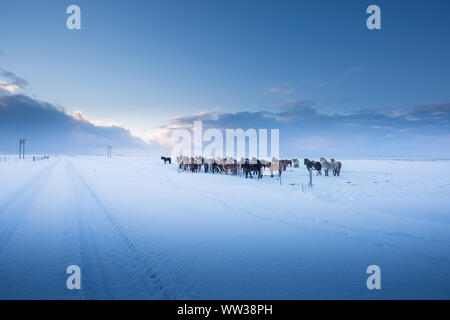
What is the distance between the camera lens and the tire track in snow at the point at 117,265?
10.9 ft

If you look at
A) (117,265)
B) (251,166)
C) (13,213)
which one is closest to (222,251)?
(117,265)

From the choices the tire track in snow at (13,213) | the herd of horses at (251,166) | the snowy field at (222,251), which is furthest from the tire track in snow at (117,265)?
the herd of horses at (251,166)

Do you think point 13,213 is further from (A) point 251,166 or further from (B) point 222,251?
(A) point 251,166

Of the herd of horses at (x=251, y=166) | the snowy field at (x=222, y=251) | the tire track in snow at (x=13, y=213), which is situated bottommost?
the snowy field at (x=222, y=251)

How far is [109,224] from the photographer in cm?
658

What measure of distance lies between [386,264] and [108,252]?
5162mm

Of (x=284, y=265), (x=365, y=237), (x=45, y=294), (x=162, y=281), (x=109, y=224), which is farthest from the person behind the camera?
(x=109, y=224)

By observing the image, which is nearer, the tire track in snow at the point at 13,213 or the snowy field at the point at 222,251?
the snowy field at the point at 222,251

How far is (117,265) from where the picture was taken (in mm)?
4117

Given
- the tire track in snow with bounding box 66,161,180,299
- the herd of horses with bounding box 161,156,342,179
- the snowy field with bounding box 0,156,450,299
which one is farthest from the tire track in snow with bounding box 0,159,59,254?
the herd of horses with bounding box 161,156,342,179

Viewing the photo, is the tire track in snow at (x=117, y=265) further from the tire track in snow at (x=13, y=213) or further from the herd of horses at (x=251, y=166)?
the herd of horses at (x=251, y=166)

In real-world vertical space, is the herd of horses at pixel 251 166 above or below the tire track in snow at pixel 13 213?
above
